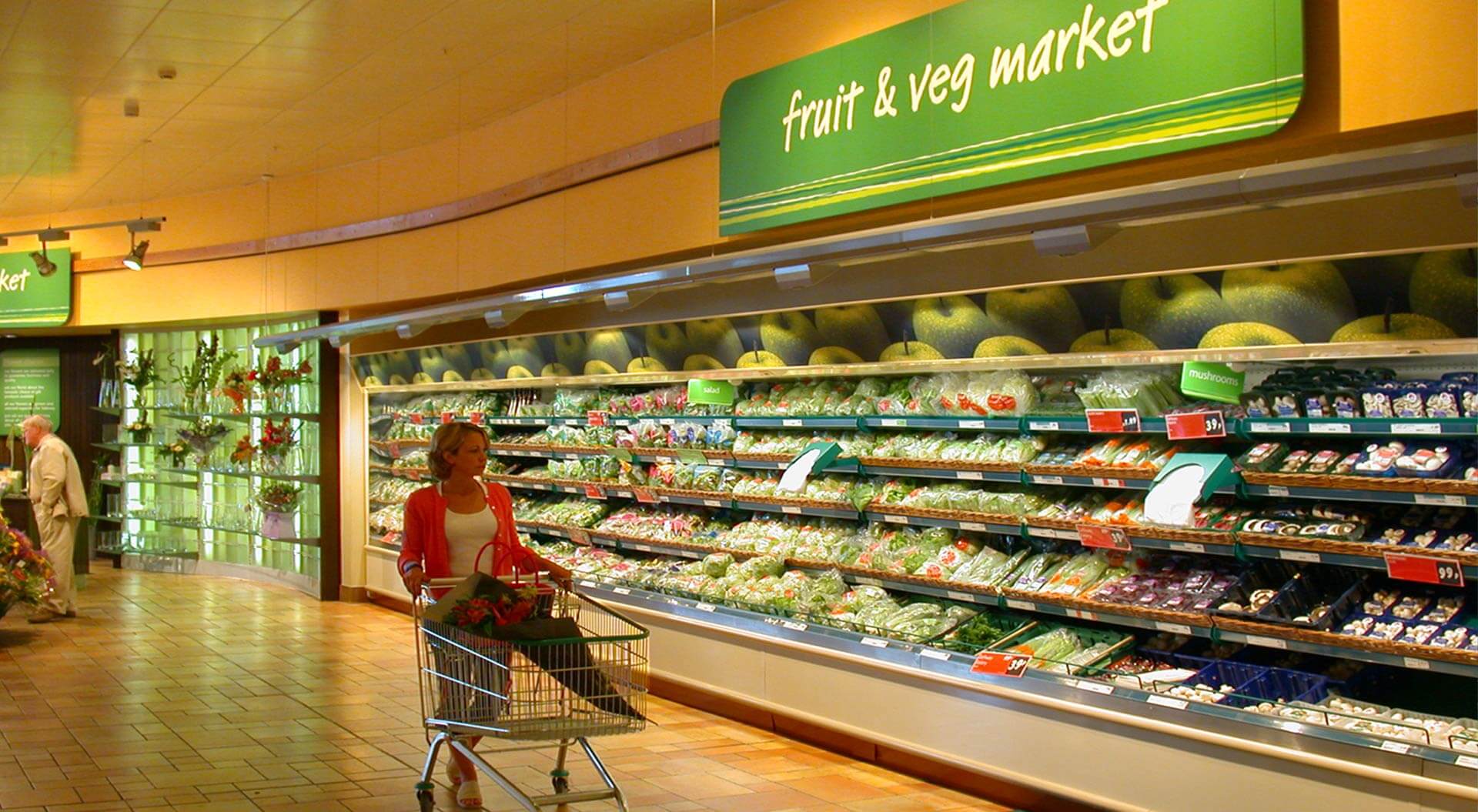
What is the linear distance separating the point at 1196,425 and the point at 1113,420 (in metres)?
0.41

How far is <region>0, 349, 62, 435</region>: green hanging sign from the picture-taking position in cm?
1530

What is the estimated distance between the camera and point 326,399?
12078mm

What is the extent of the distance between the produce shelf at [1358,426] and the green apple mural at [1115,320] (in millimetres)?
284

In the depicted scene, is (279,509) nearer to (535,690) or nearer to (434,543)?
(434,543)

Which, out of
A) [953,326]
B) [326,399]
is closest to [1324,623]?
[953,326]

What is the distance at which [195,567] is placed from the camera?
1405 centimetres

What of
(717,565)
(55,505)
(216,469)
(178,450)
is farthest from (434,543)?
(178,450)

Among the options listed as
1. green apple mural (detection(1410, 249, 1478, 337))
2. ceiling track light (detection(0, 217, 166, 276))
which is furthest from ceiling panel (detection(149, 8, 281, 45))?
green apple mural (detection(1410, 249, 1478, 337))

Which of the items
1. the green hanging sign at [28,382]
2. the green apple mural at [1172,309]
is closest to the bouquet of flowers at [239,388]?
the green hanging sign at [28,382]

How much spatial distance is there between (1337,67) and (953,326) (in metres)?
2.27

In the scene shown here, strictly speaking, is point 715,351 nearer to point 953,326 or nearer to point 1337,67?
point 953,326

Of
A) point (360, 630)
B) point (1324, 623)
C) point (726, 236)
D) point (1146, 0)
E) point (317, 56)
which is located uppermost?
point (317, 56)

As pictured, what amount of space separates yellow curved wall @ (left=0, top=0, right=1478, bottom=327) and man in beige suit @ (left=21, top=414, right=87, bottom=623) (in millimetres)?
2424

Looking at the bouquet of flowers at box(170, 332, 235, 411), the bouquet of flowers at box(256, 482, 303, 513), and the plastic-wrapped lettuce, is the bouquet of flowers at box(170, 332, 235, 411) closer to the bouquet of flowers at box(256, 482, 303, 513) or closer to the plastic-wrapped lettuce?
the bouquet of flowers at box(256, 482, 303, 513)
